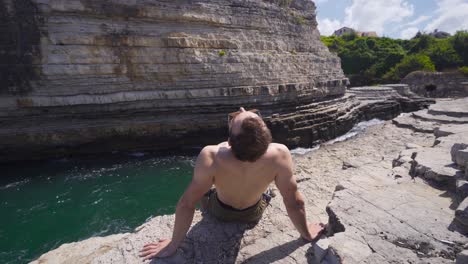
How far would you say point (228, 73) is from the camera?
9.20 metres

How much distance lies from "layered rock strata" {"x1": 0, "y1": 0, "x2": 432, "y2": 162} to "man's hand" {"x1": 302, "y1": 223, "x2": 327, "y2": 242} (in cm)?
714

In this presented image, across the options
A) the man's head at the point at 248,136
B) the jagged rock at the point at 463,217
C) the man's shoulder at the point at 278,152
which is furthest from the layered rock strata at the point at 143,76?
the jagged rock at the point at 463,217

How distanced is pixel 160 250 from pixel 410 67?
27453mm

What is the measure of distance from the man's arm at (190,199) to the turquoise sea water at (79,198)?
10.9 ft

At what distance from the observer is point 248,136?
1.66m

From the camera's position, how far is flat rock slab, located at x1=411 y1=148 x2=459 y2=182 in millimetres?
2754

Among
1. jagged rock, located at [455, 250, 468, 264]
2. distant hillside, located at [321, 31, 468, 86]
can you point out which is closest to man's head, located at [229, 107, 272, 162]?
jagged rock, located at [455, 250, 468, 264]

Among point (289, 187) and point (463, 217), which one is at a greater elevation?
point (289, 187)

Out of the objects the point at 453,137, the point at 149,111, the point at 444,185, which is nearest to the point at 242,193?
the point at 444,185

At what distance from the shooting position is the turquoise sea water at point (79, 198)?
4.88 metres

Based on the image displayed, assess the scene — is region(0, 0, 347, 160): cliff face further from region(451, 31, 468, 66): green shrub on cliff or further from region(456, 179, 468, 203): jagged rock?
region(451, 31, 468, 66): green shrub on cliff

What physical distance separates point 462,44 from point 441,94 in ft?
29.9

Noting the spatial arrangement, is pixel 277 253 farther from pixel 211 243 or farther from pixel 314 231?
pixel 211 243

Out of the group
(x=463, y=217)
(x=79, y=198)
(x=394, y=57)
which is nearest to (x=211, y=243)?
(x=463, y=217)
